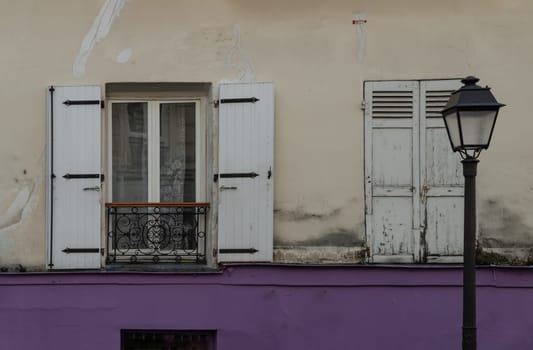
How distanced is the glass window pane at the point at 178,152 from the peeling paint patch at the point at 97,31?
0.87 meters

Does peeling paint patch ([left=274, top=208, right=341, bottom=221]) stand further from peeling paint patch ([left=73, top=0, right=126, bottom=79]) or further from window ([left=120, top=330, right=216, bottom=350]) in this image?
peeling paint patch ([left=73, top=0, right=126, bottom=79])

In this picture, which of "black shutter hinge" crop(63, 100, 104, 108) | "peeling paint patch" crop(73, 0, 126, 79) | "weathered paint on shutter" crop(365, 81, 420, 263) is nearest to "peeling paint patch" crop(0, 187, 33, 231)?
"black shutter hinge" crop(63, 100, 104, 108)

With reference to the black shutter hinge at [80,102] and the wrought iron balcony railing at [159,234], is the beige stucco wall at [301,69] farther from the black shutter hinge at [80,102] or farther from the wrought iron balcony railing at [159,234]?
the wrought iron balcony railing at [159,234]

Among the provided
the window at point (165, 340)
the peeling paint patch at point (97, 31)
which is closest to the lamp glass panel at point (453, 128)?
the window at point (165, 340)

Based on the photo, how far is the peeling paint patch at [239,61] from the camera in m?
5.85

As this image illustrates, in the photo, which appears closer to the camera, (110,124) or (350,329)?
(350,329)

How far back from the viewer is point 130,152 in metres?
6.12

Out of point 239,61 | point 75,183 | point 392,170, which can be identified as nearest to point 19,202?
point 75,183

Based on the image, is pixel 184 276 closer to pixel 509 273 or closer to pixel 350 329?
pixel 350 329

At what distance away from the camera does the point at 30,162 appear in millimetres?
5906

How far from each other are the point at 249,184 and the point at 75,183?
168cm

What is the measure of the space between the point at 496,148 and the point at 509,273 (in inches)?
46.7

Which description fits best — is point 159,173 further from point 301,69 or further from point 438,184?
point 438,184

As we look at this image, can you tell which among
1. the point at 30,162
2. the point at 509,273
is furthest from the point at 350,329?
the point at 30,162
